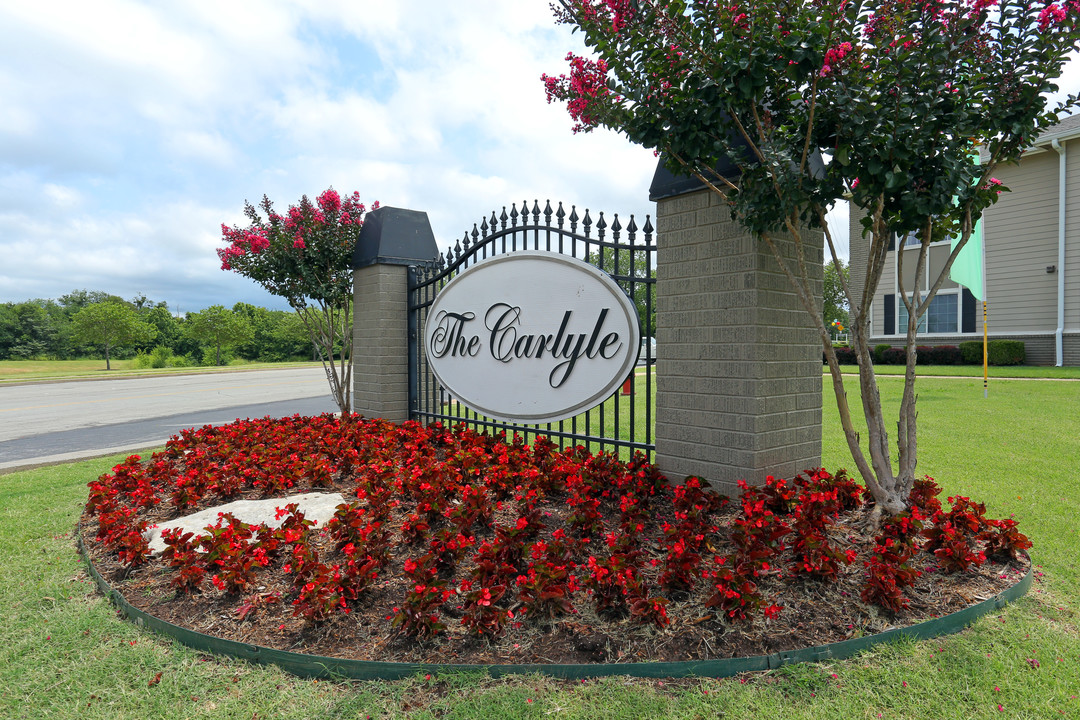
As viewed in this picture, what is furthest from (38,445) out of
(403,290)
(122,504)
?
(403,290)

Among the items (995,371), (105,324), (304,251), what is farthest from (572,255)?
(105,324)

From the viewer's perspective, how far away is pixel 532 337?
5.10 m

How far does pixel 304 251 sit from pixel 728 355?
579 cm

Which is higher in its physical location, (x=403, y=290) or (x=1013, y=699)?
(x=403, y=290)

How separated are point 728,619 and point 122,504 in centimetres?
479

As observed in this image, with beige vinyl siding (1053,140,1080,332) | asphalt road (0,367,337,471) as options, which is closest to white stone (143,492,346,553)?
asphalt road (0,367,337,471)

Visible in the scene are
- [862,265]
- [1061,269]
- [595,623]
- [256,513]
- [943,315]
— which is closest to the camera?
[595,623]

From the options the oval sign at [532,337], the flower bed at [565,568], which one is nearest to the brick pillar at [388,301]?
the oval sign at [532,337]

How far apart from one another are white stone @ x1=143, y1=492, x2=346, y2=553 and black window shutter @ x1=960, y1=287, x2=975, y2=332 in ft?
68.4

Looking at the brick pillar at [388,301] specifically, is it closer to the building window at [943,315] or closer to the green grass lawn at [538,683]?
the green grass lawn at [538,683]

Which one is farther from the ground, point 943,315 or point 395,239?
point 395,239

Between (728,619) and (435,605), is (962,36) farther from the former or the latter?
(435,605)

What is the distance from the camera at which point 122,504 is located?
4.75 meters

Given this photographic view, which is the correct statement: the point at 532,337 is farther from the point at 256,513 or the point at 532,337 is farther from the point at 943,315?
the point at 943,315
